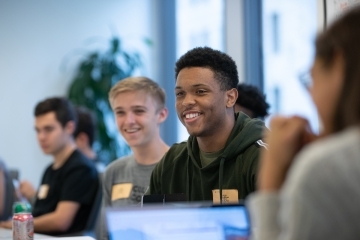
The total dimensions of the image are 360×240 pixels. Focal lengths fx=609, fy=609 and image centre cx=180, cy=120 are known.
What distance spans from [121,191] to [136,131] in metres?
A: 0.35

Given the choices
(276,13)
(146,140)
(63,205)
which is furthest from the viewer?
(276,13)

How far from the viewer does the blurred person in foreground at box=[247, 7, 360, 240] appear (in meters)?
0.88

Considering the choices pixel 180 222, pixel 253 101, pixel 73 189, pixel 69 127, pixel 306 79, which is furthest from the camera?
pixel 69 127

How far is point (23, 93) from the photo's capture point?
5.75 metres

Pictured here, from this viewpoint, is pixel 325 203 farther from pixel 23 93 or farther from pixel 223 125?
Answer: pixel 23 93

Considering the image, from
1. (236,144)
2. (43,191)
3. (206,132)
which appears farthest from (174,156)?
(43,191)

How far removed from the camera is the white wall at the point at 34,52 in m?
5.71

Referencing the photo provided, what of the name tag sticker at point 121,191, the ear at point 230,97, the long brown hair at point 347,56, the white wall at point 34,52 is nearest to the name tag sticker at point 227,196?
the ear at point 230,97

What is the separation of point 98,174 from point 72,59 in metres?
2.39

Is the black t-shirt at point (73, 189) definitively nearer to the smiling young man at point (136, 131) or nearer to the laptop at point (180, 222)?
the smiling young man at point (136, 131)

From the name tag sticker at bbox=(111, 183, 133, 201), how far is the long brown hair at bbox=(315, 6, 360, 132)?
2322 millimetres

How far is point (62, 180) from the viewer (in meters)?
3.75

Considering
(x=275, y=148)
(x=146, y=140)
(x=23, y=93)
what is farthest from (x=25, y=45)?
(x=275, y=148)

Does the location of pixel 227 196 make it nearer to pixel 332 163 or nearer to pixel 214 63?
pixel 214 63
